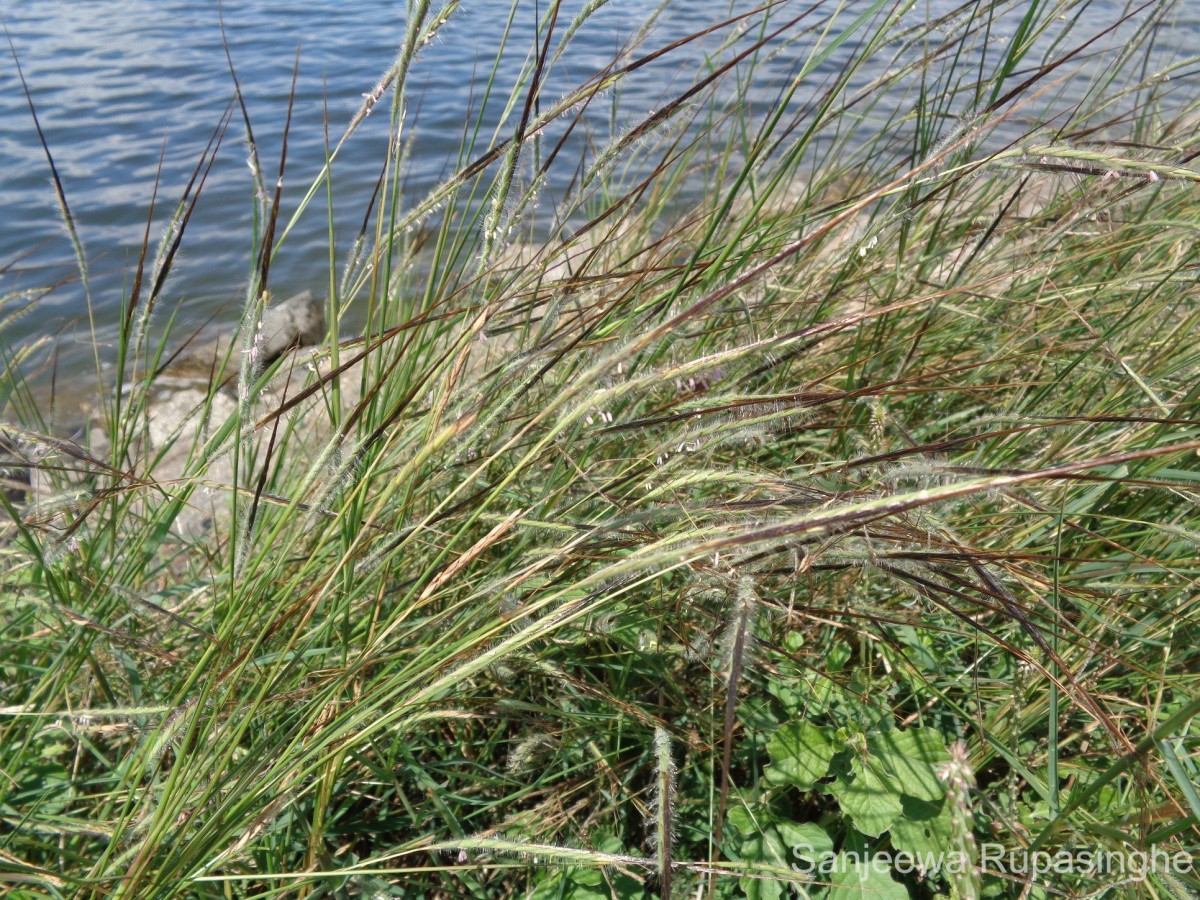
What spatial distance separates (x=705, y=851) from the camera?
128 centimetres

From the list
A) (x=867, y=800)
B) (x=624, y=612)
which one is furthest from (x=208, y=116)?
(x=867, y=800)

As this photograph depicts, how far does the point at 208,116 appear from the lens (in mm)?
7598

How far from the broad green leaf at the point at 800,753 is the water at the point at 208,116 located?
383cm

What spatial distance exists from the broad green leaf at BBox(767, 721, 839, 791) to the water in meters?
3.83

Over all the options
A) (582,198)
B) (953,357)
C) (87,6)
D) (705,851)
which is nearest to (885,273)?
(953,357)

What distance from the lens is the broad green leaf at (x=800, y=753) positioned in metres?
1.20

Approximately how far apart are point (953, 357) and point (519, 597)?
3.16ft

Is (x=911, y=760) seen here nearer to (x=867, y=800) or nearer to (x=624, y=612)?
(x=867, y=800)

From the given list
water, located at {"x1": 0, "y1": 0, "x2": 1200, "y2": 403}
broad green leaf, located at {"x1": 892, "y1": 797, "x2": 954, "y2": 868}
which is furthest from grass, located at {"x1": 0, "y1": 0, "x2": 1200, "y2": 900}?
water, located at {"x1": 0, "y1": 0, "x2": 1200, "y2": 403}

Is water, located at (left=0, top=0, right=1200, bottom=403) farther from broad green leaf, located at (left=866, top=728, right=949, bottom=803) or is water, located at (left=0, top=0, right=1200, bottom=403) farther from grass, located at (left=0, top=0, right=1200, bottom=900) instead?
broad green leaf, located at (left=866, top=728, right=949, bottom=803)

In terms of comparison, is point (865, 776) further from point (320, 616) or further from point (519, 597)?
point (320, 616)

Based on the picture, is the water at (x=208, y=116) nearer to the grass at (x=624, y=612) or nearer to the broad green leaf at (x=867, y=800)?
the grass at (x=624, y=612)

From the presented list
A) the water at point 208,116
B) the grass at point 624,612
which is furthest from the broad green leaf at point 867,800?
the water at point 208,116

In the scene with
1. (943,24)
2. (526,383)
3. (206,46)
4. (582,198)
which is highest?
(943,24)
